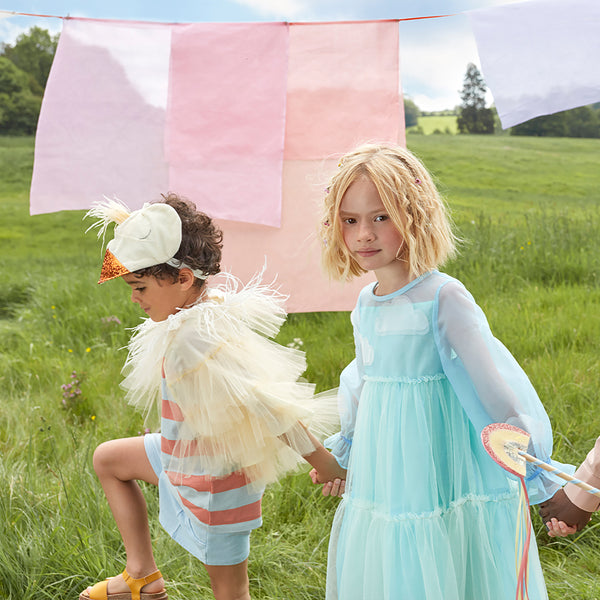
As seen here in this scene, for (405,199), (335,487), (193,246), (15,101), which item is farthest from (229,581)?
(15,101)

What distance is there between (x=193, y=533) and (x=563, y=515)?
90 cm

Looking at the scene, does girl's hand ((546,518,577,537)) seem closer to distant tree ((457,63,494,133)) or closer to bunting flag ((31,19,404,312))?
bunting flag ((31,19,404,312))

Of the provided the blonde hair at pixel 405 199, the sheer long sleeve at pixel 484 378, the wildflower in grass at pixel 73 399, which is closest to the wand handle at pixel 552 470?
the sheer long sleeve at pixel 484 378

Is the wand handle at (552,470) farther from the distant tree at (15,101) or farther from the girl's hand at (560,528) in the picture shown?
the distant tree at (15,101)

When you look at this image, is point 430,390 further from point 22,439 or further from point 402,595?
point 22,439

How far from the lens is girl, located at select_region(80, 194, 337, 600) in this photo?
5.30ft

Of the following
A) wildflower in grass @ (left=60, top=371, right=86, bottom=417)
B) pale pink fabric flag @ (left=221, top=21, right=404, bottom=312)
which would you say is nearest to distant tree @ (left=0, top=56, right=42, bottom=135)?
wildflower in grass @ (left=60, top=371, right=86, bottom=417)

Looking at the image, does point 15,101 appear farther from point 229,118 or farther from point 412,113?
point 229,118

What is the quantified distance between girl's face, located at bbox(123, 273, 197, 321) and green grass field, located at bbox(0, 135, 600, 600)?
88 centimetres

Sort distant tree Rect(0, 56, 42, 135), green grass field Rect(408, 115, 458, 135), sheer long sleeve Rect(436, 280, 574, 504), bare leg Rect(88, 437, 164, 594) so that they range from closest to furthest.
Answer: sheer long sleeve Rect(436, 280, 574, 504) → bare leg Rect(88, 437, 164, 594) → green grass field Rect(408, 115, 458, 135) → distant tree Rect(0, 56, 42, 135)

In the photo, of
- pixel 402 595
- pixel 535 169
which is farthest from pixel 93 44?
pixel 535 169

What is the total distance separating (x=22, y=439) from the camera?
3.07 meters

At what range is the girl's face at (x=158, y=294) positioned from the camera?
1696 millimetres

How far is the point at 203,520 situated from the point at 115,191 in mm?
1485
